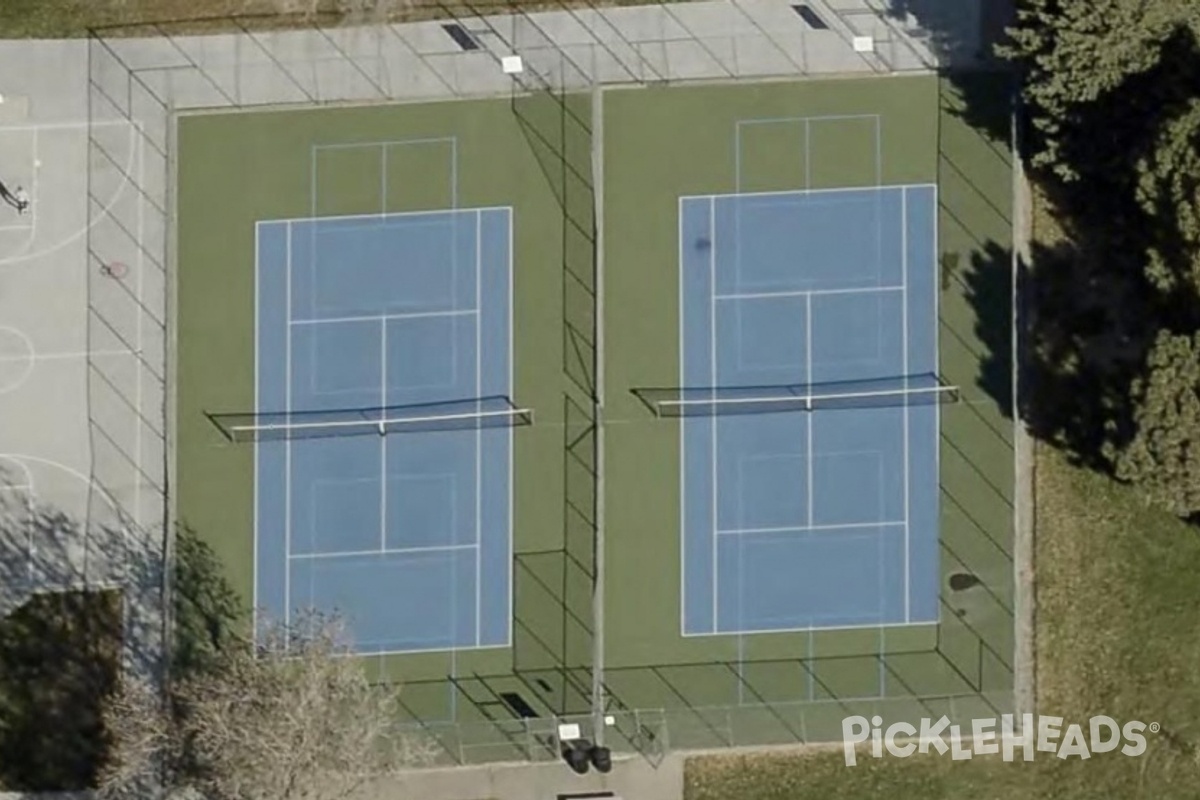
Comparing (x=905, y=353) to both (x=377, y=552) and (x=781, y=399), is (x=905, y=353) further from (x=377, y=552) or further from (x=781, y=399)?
(x=377, y=552)

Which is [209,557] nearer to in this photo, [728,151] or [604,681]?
[604,681]

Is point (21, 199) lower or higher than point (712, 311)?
higher

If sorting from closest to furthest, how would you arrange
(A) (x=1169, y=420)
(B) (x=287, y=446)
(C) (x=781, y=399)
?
1. (A) (x=1169, y=420)
2. (C) (x=781, y=399)
3. (B) (x=287, y=446)

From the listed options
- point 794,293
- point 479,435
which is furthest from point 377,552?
point 794,293

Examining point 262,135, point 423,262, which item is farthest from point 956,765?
point 262,135

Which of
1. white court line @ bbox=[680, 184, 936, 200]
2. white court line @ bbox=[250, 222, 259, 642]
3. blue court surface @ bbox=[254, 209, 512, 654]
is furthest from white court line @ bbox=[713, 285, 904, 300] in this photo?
white court line @ bbox=[250, 222, 259, 642]

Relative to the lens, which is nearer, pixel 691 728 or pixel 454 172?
pixel 691 728

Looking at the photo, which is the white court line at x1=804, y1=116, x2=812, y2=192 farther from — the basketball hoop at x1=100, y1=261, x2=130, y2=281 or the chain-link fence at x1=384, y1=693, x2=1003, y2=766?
the basketball hoop at x1=100, y1=261, x2=130, y2=281
